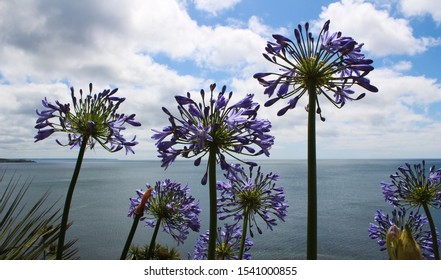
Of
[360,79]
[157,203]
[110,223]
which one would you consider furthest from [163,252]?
[110,223]

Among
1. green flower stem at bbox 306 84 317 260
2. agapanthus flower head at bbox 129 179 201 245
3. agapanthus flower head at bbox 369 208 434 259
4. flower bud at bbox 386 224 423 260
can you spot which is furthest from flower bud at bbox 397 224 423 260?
agapanthus flower head at bbox 369 208 434 259

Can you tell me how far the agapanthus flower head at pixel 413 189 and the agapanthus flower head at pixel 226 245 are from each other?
6.32ft

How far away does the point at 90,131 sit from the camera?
9.84 feet

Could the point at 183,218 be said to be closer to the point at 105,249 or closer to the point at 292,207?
the point at 105,249

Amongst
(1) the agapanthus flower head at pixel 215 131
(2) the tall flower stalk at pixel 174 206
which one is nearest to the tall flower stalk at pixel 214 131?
(1) the agapanthus flower head at pixel 215 131

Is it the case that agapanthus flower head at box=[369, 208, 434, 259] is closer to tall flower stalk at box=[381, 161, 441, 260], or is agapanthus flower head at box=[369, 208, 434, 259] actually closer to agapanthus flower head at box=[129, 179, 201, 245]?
tall flower stalk at box=[381, 161, 441, 260]

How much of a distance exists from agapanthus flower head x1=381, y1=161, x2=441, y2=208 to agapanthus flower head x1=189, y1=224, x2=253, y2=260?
1.93 meters

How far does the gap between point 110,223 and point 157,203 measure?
197 feet

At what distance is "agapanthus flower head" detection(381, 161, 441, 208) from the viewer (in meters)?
4.68

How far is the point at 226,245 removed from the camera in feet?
15.6

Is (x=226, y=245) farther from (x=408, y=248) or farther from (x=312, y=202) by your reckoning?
(x=408, y=248)

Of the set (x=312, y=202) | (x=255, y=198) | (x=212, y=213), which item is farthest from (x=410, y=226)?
(x=212, y=213)

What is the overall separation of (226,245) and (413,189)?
247cm

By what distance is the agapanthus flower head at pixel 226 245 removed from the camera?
15.1 feet
